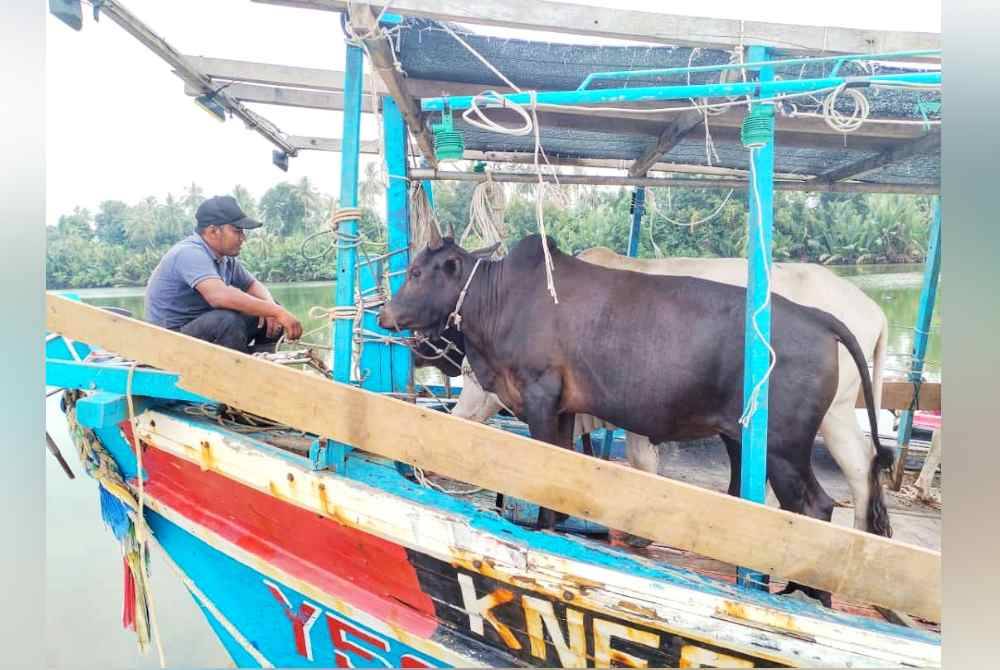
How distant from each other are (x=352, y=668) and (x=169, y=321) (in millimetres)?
2009

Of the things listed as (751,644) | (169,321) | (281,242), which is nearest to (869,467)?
(751,644)

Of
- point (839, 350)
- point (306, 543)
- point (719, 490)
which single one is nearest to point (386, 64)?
point (306, 543)

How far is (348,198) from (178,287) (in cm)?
140

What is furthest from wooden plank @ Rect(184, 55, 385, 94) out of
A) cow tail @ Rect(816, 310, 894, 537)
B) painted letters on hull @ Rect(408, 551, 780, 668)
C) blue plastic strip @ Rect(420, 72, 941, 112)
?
cow tail @ Rect(816, 310, 894, 537)

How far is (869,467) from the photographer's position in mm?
3043

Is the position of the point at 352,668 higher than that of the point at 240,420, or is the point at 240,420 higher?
the point at 240,420

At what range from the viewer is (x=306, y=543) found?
2578 millimetres

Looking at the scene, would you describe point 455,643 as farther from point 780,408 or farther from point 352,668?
point 780,408

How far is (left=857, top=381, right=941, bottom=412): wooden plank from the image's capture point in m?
4.64

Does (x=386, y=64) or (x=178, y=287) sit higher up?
(x=386, y=64)

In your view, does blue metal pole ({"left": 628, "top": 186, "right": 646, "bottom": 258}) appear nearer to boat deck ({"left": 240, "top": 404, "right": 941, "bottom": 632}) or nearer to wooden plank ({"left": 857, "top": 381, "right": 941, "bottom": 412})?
boat deck ({"left": 240, "top": 404, "right": 941, "bottom": 632})

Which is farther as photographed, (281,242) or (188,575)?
(281,242)

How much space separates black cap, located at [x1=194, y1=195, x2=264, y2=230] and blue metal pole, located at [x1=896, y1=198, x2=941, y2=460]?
15.1ft

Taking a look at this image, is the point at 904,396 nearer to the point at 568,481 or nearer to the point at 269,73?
the point at 568,481
